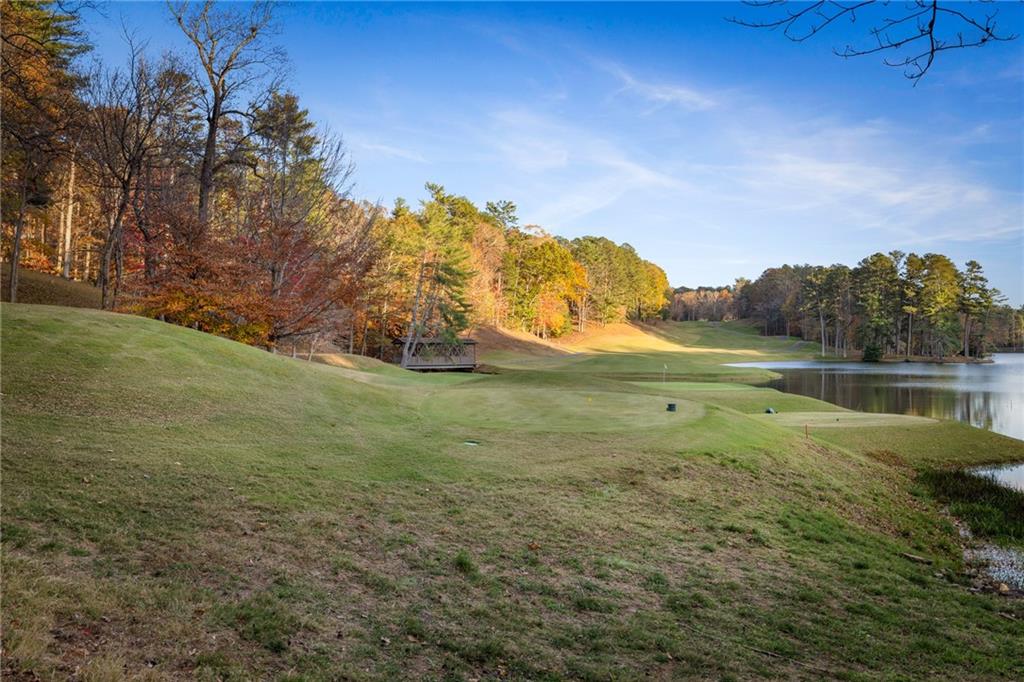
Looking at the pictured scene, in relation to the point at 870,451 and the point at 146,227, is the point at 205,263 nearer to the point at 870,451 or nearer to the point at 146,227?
the point at 146,227

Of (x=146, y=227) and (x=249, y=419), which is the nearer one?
(x=249, y=419)

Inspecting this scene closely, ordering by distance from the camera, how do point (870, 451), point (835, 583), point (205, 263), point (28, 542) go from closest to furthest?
point (28, 542) < point (835, 583) < point (870, 451) < point (205, 263)

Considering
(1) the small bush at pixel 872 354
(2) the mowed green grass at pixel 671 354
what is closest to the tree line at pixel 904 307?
(1) the small bush at pixel 872 354

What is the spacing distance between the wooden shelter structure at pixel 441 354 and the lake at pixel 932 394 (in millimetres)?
23543

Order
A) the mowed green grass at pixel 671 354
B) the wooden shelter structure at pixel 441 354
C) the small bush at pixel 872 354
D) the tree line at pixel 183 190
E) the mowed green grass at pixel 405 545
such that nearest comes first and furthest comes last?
1. the mowed green grass at pixel 405 545
2. the tree line at pixel 183 190
3. the mowed green grass at pixel 671 354
4. the wooden shelter structure at pixel 441 354
5. the small bush at pixel 872 354

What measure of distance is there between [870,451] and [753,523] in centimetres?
1104

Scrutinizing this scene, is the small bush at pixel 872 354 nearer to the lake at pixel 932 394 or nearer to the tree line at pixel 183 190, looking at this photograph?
the lake at pixel 932 394

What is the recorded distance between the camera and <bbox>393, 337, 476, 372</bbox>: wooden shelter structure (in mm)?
46438

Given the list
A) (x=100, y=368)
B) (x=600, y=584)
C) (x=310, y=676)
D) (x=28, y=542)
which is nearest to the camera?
(x=310, y=676)

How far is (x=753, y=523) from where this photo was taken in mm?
9117

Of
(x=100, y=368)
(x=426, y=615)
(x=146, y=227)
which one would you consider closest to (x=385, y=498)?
(x=426, y=615)

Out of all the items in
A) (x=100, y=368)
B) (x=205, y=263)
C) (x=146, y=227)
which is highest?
(x=146, y=227)

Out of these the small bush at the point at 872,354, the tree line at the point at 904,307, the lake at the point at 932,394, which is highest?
the tree line at the point at 904,307

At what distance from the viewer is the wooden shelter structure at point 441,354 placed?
46438mm
